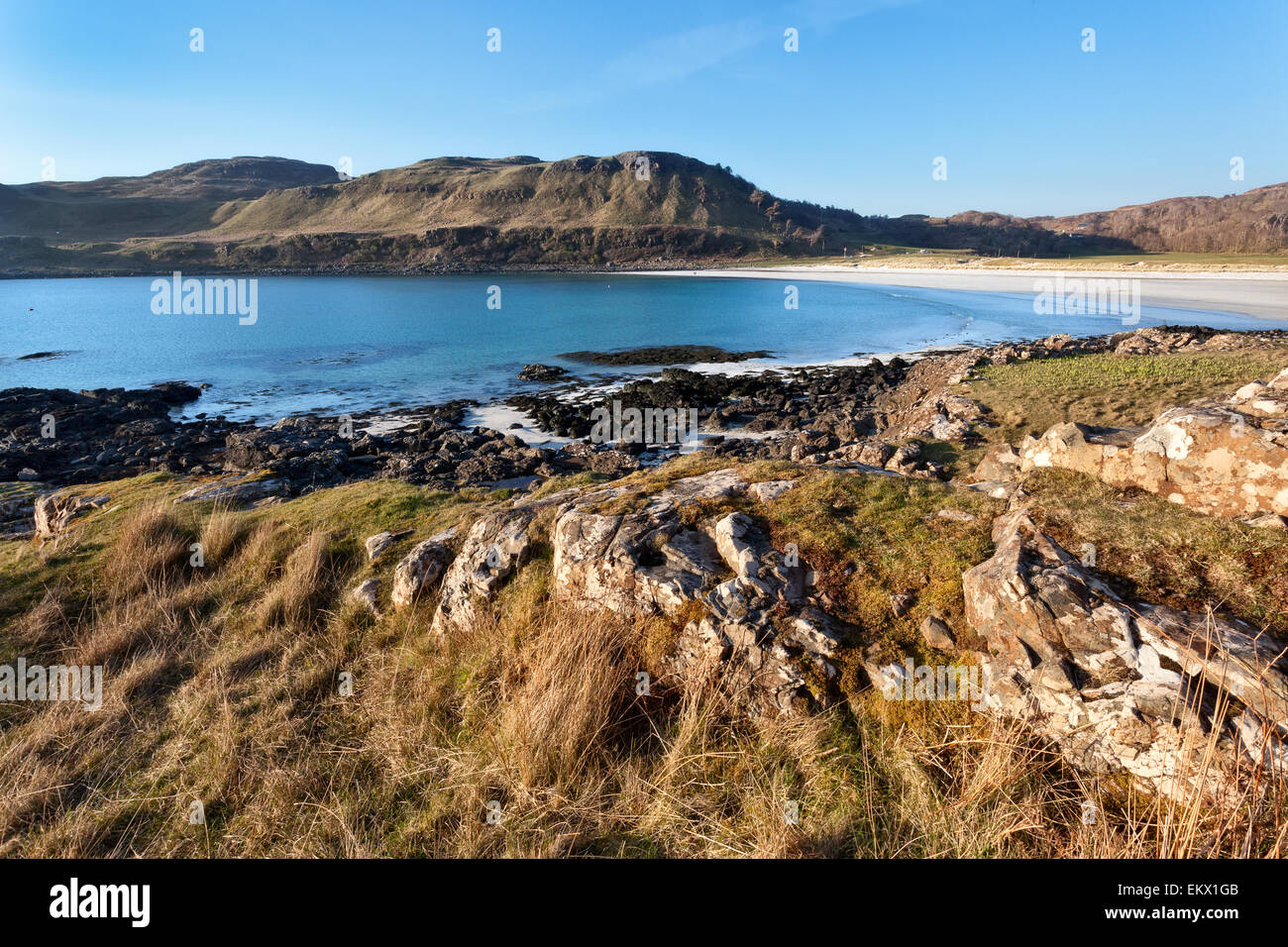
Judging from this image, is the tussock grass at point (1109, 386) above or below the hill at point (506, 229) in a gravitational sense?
below

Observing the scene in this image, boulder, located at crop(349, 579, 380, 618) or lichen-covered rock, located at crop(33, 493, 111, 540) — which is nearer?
boulder, located at crop(349, 579, 380, 618)

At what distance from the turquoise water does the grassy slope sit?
2413cm

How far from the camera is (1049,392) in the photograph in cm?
1639

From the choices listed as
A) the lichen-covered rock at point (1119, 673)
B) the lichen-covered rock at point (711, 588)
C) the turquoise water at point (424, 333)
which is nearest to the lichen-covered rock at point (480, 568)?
the lichen-covered rock at point (711, 588)

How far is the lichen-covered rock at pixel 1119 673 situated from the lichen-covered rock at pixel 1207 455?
6.95 ft

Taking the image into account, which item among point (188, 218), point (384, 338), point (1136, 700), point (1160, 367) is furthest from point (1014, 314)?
point (188, 218)

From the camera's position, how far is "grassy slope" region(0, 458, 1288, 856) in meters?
3.75

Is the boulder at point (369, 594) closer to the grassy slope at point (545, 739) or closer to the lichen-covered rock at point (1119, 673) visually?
the grassy slope at point (545, 739)

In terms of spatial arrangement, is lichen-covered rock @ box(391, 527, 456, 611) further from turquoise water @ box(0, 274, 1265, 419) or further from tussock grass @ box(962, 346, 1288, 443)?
turquoise water @ box(0, 274, 1265, 419)

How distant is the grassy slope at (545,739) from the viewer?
375cm

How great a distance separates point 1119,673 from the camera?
3842 millimetres

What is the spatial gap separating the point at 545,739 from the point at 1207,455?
687 centimetres

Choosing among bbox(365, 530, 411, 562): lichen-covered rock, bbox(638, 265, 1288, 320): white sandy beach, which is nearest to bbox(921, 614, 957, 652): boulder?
bbox(365, 530, 411, 562): lichen-covered rock
